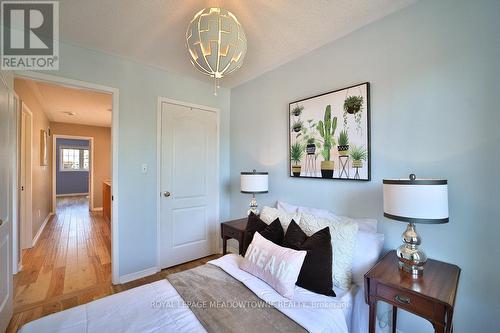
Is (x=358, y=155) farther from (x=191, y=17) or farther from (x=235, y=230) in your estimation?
(x=191, y=17)

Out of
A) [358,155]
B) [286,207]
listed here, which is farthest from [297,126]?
[286,207]

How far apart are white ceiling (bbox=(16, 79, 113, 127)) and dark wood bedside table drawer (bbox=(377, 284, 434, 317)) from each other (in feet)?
10.8

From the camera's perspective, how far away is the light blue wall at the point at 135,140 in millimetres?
2410

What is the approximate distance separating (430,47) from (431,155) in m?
0.74

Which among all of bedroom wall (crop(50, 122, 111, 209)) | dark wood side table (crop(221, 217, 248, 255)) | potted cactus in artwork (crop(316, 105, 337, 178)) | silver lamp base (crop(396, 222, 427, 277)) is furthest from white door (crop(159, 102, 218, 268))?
bedroom wall (crop(50, 122, 111, 209))

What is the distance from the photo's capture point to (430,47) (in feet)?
5.06

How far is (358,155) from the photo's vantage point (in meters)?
1.88

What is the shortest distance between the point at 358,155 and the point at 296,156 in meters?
0.67

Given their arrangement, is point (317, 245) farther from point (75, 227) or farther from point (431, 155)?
point (75, 227)

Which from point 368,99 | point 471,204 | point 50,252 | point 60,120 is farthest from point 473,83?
point 60,120

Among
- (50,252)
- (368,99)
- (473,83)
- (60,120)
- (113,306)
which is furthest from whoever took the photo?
(60,120)

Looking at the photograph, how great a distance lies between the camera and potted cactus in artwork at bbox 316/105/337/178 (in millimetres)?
2061

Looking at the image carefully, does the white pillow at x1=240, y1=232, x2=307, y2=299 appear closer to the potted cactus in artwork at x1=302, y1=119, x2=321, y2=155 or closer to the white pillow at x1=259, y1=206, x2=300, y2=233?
the white pillow at x1=259, y1=206, x2=300, y2=233

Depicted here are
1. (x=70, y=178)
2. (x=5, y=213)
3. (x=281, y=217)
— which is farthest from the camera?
(x=70, y=178)
